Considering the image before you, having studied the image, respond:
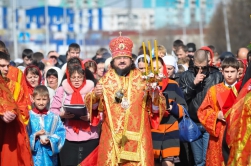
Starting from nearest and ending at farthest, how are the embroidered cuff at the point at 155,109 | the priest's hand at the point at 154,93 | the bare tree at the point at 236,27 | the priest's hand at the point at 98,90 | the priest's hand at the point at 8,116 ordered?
the priest's hand at the point at 8,116 → the priest's hand at the point at 154,93 → the priest's hand at the point at 98,90 → the embroidered cuff at the point at 155,109 → the bare tree at the point at 236,27

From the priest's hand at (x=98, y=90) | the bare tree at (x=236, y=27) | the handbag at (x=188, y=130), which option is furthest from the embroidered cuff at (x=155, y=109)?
the bare tree at (x=236, y=27)

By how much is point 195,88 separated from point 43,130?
2.41m

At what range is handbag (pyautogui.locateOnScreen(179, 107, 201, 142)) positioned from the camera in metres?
10.9

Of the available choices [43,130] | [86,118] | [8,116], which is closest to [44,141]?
[43,130]

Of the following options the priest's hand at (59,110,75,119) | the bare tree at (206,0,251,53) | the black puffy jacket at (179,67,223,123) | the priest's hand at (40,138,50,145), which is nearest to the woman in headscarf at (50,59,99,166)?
the priest's hand at (59,110,75,119)

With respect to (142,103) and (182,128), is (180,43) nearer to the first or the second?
(182,128)

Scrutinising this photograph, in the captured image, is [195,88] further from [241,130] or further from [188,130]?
[241,130]

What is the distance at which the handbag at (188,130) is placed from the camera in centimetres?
1085

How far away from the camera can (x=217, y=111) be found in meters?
10.6

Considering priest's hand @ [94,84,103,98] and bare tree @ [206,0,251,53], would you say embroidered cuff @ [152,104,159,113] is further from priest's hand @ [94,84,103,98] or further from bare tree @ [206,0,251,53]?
bare tree @ [206,0,251,53]

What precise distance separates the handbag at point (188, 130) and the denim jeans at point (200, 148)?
2.37 feet

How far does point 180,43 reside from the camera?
15867 mm

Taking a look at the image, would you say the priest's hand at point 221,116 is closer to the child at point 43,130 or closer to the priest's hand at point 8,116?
the child at point 43,130

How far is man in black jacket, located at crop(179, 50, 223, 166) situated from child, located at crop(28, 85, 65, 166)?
82.3 inches
